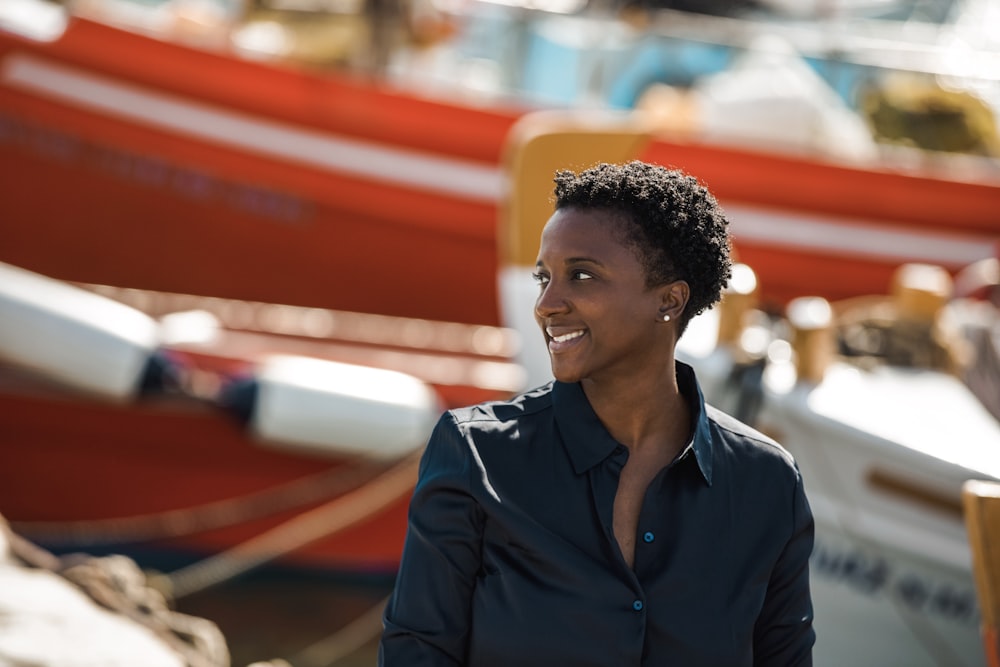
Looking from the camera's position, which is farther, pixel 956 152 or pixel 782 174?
pixel 956 152

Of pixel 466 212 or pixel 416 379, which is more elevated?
pixel 466 212

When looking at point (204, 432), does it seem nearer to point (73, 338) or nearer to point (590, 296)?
point (73, 338)

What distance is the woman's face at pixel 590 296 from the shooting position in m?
1.61

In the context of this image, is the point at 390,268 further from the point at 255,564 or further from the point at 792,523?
the point at 792,523

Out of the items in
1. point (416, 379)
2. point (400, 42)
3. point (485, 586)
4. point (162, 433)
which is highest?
point (400, 42)

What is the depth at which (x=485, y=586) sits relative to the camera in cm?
153

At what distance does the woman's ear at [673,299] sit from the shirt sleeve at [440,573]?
350mm

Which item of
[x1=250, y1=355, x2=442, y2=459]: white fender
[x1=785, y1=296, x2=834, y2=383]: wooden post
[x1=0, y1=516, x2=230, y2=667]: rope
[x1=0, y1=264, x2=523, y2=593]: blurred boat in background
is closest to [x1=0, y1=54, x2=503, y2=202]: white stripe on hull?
[x1=0, y1=264, x2=523, y2=593]: blurred boat in background

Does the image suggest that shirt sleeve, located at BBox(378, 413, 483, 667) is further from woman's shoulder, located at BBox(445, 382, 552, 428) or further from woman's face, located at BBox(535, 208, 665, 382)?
woman's face, located at BBox(535, 208, 665, 382)

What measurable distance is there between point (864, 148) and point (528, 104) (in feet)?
6.50

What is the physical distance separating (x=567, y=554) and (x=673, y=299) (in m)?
0.40

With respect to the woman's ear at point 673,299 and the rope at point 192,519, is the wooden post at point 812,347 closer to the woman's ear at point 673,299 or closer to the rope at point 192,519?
the rope at point 192,519

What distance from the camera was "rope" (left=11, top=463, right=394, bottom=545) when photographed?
518 centimetres

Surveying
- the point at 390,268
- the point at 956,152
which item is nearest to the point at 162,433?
the point at 390,268
